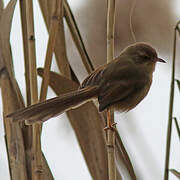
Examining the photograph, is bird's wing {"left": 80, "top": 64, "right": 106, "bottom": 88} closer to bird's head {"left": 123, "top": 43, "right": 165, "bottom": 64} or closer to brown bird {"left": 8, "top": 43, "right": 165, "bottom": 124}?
brown bird {"left": 8, "top": 43, "right": 165, "bottom": 124}

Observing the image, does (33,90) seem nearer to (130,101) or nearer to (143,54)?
(130,101)

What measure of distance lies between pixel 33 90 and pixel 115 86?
0.23 metres

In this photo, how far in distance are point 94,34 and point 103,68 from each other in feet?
2.68

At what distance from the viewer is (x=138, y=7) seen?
186 cm

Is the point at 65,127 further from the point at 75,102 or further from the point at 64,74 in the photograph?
the point at 75,102

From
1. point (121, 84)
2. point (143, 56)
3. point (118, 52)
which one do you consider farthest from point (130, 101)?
point (118, 52)

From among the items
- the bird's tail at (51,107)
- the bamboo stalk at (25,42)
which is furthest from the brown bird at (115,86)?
the bamboo stalk at (25,42)

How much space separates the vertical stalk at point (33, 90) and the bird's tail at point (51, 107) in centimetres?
6

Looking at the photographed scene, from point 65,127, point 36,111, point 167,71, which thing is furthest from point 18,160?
point 167,71

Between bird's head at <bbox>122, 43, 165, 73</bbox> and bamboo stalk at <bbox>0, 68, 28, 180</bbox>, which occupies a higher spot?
bird's head at <bbox>122, 43, 165, 73</bbox>

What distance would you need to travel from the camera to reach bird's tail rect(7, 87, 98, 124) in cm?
77

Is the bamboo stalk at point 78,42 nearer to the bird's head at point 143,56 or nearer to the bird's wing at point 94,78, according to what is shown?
the bird's wing at point 94,78

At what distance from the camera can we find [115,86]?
1.02 metres

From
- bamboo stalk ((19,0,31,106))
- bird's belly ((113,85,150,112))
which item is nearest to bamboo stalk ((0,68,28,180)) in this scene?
bamboo stalk ((19,0,31,106))
